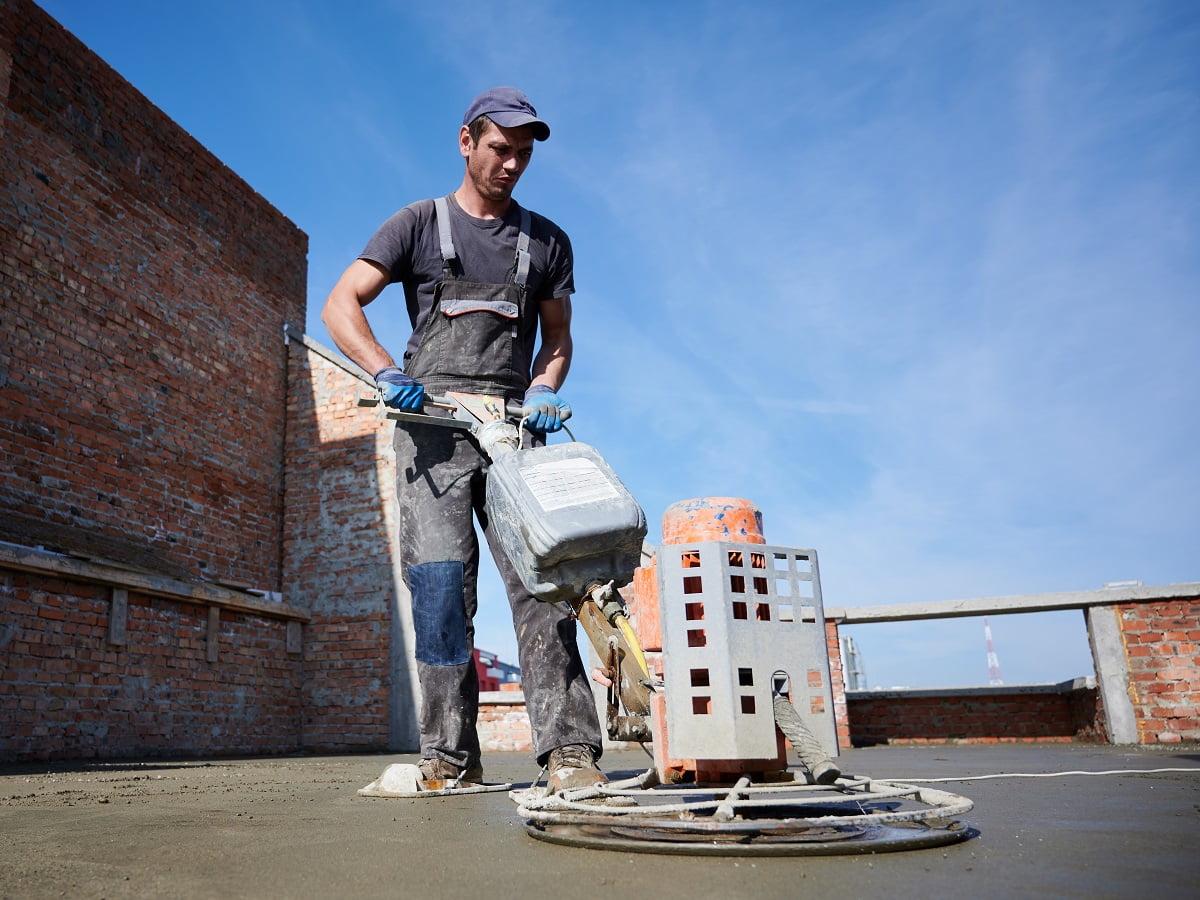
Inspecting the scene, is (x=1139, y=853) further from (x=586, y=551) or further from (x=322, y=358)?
(x=322, y=358)

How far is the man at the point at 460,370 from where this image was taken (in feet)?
8.66

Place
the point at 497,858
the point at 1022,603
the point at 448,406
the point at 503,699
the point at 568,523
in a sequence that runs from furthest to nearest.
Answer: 1. the point at 503,699
2. the point at 1022,603
3. the point at 448,406
4. the point at 568,523
5. the point at 497,858

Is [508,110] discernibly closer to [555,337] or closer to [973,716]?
[555,337]

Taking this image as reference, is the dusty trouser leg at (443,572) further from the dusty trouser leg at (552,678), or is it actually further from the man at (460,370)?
the dusty trouser leg at (552,678)

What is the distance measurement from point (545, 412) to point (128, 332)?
6.87 metres

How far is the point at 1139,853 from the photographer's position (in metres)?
1.37

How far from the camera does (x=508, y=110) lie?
2.68m

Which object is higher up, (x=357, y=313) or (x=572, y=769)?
(x=357, y=313)

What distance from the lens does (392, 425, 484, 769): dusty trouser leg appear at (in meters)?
2.69

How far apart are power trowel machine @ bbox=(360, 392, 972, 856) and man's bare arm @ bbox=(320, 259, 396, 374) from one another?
0.74 meters

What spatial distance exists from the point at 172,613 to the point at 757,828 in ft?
23.2

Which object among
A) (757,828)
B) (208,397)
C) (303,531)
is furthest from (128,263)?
(757,828)

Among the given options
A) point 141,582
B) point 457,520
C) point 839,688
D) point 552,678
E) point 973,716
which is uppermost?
point 141,582

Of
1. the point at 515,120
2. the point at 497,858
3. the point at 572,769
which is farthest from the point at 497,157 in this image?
the point at 497,858
